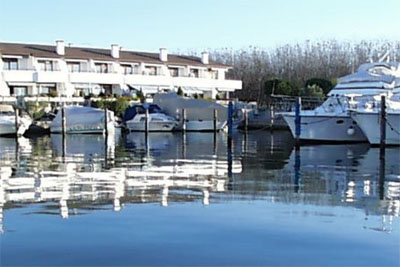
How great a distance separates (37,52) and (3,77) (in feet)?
17.3

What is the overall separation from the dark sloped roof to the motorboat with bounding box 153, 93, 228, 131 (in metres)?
19.3

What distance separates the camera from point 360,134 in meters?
34.3

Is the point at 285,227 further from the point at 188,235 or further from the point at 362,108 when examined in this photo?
the point at 362,108

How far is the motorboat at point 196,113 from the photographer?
4788 centimetres

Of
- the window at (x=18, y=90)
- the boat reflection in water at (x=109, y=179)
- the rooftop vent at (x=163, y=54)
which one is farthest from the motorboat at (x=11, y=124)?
the rooftop vent at (x=163, y=54)

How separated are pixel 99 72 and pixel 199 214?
55.7 metres

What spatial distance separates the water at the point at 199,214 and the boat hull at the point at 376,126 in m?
9.96

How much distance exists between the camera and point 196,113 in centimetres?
4856

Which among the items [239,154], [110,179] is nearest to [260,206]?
[110,179]

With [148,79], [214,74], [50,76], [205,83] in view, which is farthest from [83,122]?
[214,74]

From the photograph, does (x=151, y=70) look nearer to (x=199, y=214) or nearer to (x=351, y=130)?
(x=351, y=130)

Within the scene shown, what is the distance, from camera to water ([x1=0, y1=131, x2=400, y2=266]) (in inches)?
337

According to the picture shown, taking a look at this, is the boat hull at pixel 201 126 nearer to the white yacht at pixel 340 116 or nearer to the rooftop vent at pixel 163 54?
the white yacht at pixel 340 116

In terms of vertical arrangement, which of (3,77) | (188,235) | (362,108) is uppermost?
(3,77)
